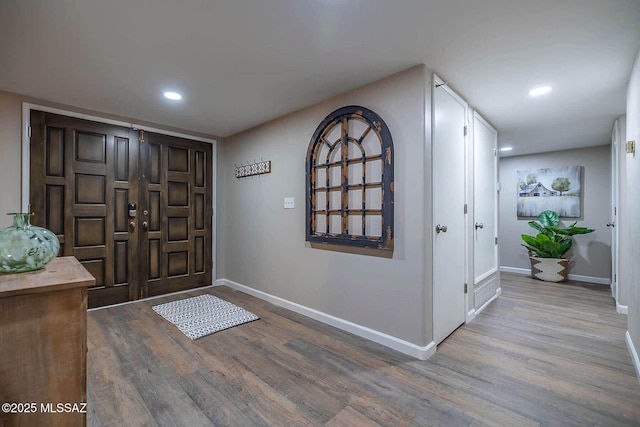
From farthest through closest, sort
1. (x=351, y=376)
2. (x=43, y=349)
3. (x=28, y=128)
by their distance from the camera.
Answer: (x=28, y=128) < (x=351, y=376) < (x=43, y=349)

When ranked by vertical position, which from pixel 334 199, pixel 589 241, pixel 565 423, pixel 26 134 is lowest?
pixel 565 423

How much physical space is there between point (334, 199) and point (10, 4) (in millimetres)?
2394

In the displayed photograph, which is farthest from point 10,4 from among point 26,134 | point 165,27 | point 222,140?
point 222,140

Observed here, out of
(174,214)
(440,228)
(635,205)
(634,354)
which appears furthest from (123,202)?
(634,354)

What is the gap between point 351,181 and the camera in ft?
8.54

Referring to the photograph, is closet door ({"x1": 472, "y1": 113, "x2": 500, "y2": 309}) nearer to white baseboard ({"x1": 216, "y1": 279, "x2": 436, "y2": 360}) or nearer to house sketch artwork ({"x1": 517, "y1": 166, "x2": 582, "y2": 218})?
white baseboard ({"x1": 216, "y1": 279, "x2": 436, "y2": 360})

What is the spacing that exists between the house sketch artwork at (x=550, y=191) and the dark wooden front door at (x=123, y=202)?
5.43 meters

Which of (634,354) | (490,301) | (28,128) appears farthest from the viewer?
(490,301)

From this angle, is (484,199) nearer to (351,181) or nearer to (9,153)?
(351,181)

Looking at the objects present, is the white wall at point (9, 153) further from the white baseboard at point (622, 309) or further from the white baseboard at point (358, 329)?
the white baseboard at point (622, 309)

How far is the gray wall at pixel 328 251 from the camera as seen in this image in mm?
2191

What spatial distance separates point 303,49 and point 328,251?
1.74m

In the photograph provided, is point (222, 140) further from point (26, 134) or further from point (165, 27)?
point (165, 27)

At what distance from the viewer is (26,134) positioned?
2.77m
